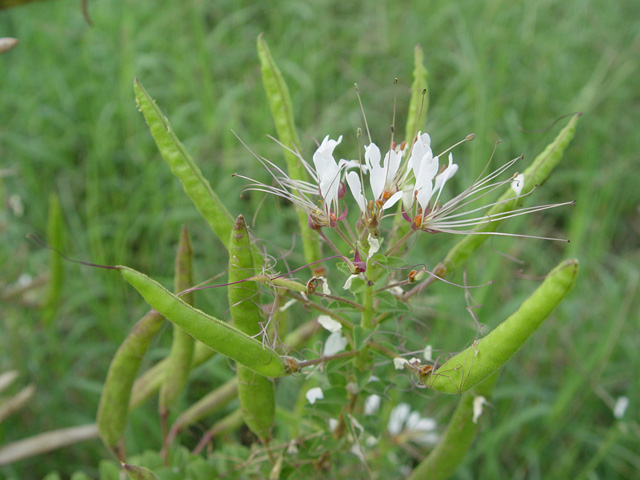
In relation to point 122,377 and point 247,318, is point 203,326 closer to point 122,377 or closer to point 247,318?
point 247,318

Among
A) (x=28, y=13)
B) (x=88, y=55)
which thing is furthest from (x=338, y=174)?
(x=28, y=13)

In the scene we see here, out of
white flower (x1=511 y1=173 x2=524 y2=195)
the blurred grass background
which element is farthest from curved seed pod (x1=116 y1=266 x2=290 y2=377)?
A: the blurred grass background

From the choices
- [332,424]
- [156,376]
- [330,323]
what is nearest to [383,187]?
[330,323]

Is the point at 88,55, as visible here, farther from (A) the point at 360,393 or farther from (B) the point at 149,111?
(A) the point at 360,393

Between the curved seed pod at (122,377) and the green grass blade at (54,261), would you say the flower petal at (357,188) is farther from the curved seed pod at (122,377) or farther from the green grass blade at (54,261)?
the green grass blade at (54,261)

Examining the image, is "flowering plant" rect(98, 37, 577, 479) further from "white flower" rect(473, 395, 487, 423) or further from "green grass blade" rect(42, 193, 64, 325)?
"green grass blade" rect(42, 193, 64, 325)

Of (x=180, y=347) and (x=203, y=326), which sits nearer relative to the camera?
(x=203, y=326)
